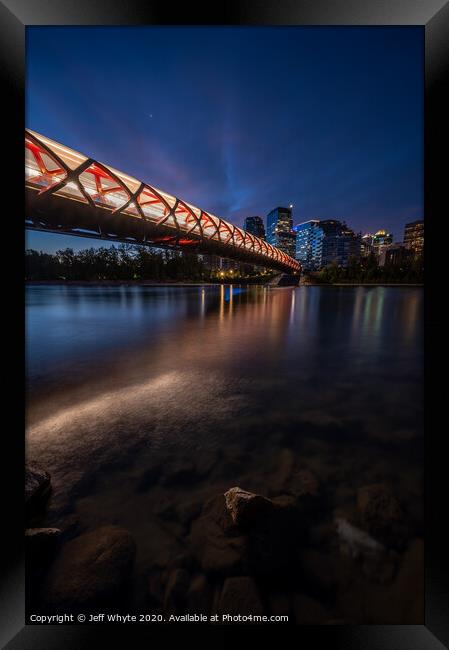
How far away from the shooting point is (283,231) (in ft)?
388

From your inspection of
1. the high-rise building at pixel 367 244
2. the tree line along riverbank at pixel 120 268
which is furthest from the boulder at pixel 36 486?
the high-rise building at pixel 367 244

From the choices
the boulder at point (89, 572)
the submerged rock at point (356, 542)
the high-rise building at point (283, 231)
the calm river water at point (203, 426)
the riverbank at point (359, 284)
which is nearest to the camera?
the boulder at point (89, 572)

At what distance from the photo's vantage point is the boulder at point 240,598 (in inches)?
78.6

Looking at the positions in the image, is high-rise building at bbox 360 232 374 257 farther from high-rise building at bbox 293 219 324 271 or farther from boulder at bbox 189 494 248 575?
boulder at bbox 189 494 248 575

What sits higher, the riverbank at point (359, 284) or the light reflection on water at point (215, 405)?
the riverbank at point (359, 284)

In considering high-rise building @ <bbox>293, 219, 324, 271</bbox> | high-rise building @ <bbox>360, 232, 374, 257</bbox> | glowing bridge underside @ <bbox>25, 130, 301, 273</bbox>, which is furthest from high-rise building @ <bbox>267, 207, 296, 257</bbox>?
glowing bridge underside @ <bbox>25, 130, 301, 273</bbox>

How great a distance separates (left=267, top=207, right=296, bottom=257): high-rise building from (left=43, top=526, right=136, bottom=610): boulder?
12004 cm

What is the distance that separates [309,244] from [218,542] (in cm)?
11219

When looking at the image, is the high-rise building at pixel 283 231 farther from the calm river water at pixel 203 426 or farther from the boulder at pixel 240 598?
the boulder at pixel 240 598

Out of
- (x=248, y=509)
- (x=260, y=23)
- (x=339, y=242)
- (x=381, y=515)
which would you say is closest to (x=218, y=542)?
(x=248, y=509)

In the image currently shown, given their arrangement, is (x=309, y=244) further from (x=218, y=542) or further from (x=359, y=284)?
(x=218, y=542)

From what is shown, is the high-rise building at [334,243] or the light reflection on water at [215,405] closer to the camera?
the light reflection on water at [215,405]

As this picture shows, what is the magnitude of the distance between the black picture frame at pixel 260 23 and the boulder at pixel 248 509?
0.75 m
